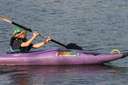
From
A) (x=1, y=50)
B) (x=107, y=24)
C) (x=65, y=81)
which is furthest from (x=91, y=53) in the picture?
(x=107, y=24)

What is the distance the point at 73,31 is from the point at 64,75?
7.25 metres

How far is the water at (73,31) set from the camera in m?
20.1

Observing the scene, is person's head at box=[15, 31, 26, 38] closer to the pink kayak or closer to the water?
the pink kayak

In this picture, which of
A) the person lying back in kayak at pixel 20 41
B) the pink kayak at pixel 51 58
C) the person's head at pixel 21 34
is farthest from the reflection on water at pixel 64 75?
the person's head at pixel 21 34

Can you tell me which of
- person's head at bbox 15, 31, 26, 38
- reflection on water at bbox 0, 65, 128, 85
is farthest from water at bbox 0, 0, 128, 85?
person's head at bbox 15, 31, 26, 38

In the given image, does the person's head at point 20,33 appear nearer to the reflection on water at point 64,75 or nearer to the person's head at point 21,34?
the person's head at point 21,34

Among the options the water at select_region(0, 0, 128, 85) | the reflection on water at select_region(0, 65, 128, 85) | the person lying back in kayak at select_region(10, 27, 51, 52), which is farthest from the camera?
the person lying back in kayak at select_region(10, 27, 51, 52)

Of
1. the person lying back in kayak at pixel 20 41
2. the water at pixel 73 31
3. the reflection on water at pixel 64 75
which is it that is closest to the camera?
the reflection on water at pixel 64 75

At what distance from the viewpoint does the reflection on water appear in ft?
64.2

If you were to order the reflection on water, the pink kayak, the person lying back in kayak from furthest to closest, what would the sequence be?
the person lying back in kayak, the pink kayak, the reflection on water

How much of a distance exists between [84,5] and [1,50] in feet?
36.9

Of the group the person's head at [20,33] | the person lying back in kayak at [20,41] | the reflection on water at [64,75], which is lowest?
the reflection on water at [64,75]

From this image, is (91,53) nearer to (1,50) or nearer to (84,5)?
(1,50)

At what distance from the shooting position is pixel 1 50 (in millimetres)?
23688
